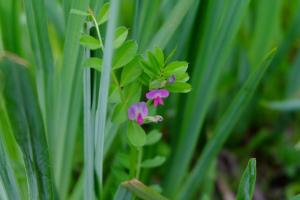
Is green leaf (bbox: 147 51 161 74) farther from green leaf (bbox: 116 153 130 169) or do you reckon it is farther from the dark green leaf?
green leaf (bbox: 116 153 130 169)

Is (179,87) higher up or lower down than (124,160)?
higher up

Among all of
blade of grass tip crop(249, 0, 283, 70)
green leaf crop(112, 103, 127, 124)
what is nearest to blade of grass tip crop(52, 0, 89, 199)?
green leaf crop(112, 103, 127, 124)

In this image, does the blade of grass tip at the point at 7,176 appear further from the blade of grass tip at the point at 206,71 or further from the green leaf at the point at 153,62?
the blade of grass tip at the point at 206,71

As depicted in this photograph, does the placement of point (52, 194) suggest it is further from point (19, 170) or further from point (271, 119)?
point (271, 119)

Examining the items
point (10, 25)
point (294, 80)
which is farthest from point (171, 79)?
point (294, 80)

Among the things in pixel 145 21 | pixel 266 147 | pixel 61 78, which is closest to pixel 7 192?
pixel 61 78

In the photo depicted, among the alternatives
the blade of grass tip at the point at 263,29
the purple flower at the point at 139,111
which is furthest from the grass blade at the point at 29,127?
the blade of grass tip at the point at 263,29

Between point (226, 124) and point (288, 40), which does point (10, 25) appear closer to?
point (226, 124)
